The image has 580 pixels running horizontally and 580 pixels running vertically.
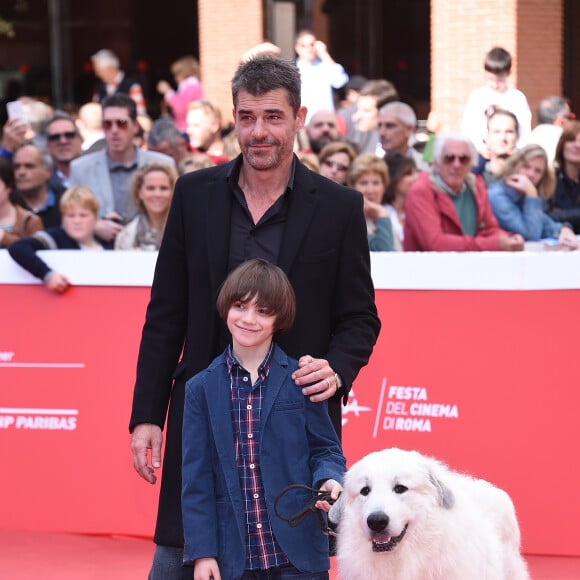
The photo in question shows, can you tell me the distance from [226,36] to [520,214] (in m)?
11.9

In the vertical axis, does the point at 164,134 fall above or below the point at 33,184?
above

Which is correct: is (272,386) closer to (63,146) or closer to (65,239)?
(65,239)

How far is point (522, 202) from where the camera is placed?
29.2 feet

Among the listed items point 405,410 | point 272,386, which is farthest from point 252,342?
point 405,410

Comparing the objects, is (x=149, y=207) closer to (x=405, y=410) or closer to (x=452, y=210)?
(x=452, y=210)

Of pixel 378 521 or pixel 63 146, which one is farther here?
pixel 63 146

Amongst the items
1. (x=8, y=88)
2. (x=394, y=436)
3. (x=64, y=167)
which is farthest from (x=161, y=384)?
(x=8, y=88)

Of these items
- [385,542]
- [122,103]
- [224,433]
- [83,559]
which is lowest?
[83,559]

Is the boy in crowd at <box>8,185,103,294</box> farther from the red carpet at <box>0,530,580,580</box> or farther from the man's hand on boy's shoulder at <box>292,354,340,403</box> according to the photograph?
the man's hand on boy's shoulder at <box>292,354,340,403</box>

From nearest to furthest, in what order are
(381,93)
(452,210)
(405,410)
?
(405,410) < (452,210) < (381,93)

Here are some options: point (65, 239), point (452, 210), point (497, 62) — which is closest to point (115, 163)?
point (65, 239)

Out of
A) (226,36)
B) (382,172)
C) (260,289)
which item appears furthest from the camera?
(226,36)

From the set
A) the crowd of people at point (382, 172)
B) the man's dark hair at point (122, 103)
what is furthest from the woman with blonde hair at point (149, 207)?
the man's dark hair at point (122, 103)

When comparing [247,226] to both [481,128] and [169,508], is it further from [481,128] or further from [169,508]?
[481,128]
